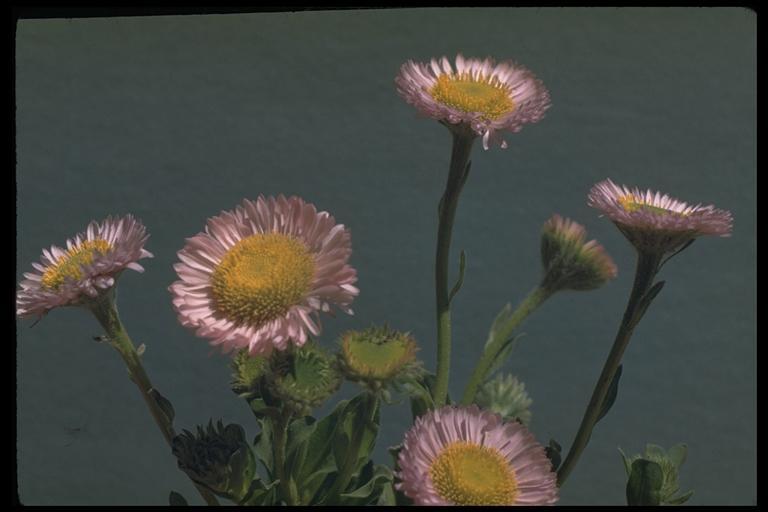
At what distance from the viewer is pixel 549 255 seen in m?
0.57

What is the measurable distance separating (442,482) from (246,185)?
1.42 feet

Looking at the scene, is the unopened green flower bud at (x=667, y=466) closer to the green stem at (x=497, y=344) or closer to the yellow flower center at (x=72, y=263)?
the green stem at (x=497, y=344)

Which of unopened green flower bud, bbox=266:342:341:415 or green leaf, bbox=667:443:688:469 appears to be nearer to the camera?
unopened green flower bud, bbox=266:342:341:415

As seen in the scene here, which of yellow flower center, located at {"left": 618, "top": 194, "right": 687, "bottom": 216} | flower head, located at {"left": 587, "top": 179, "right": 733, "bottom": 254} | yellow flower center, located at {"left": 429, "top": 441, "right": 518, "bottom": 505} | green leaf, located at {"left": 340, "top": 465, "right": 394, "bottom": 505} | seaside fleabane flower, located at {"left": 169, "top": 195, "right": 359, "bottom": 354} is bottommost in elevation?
green leaf, located at {"left": 340, "top": 465, "right": 394, "bottom": 505}

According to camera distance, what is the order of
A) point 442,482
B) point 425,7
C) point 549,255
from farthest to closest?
point 425,7
point 549,255
point 442,482

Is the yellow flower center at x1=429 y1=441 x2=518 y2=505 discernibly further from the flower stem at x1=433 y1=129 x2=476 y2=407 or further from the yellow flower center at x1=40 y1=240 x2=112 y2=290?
the yellow flower center at x1=40 y1=240 x2=112 y2=290

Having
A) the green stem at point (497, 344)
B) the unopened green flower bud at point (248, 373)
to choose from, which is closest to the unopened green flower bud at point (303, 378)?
Answer: the unopened green flower bud at point (248, 373)

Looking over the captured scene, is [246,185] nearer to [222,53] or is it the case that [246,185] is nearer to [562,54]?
[222,53]

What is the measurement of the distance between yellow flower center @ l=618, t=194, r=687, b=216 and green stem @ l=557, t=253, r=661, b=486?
0.03 meters

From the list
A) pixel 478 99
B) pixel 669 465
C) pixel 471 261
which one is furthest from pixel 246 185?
pixel 669 465

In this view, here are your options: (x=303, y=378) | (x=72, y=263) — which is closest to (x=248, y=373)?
(x=303, y=378)

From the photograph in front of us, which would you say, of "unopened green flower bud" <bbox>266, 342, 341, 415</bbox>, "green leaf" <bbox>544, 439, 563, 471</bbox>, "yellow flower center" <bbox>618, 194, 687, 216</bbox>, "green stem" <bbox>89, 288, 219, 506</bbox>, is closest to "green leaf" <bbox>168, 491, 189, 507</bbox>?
"green stem" <bbox>89, 288, 219, 506</bbox>

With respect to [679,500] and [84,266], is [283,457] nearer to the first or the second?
[84,266]

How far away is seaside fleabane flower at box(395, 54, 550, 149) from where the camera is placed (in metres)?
0.50
